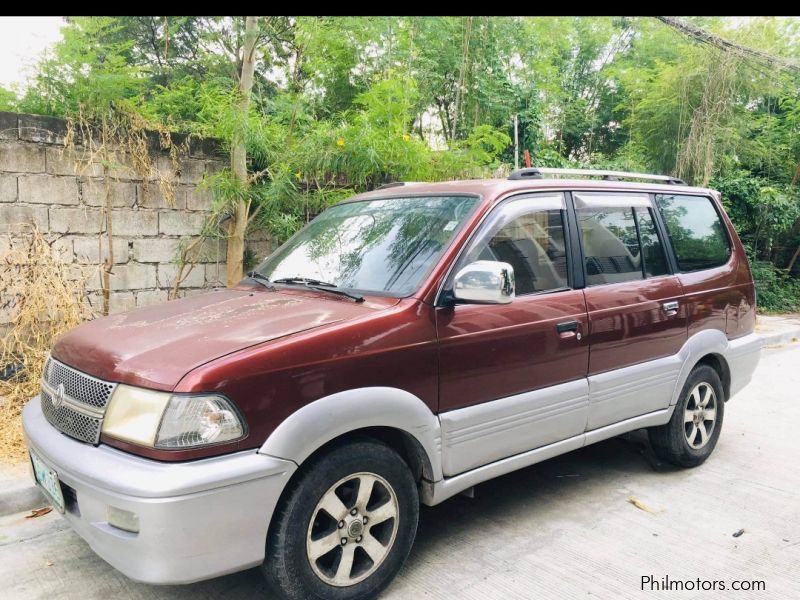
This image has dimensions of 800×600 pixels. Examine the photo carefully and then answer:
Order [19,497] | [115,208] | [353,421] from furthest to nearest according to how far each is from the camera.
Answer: [115,208]
[19,497]
[353,421]

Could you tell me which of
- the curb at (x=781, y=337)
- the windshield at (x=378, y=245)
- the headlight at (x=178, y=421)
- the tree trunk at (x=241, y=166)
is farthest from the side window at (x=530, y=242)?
the curb at (x=781, y=337)

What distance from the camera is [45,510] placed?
368 centimetres

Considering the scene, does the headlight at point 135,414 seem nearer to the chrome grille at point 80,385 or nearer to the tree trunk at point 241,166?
the chrome grille at point 80,385

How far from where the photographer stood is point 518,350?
327cm

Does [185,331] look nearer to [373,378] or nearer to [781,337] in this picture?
[373,378]

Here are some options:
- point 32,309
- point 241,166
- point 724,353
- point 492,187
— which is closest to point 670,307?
point 724,353

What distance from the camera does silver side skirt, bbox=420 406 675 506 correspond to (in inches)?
119

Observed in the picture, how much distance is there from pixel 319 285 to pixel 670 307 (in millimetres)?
2239

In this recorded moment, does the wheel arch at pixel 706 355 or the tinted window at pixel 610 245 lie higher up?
the tinted window at pixel 610 245

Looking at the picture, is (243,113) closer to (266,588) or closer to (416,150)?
(416,150)

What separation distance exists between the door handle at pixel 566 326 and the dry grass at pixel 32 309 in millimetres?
3686

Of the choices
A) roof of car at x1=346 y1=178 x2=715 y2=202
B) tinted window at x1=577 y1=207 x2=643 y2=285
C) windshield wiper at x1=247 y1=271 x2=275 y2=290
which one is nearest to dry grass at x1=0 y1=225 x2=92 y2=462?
windshield wiper at x1=247 y1=271 x2=275 y2=290

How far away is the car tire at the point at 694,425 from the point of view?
14.0ft

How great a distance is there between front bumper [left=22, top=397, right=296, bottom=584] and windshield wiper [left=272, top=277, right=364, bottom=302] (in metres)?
0.90
